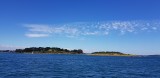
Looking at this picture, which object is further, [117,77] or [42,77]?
[117,77]

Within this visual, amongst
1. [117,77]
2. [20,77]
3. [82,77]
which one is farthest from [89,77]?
[20,77]

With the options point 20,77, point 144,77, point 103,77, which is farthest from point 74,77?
point 144,77

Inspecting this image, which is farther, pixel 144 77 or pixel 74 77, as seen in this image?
pixel 144 77

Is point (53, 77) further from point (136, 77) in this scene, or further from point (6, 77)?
point (136, 77)

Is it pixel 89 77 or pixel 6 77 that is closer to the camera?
pixel 6 77

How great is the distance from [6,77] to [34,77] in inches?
197

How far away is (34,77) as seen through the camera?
52.3m

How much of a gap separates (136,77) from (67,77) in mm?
14049

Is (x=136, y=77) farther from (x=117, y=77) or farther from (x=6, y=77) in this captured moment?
(x=6, y=77)

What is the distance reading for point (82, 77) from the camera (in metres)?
54.8

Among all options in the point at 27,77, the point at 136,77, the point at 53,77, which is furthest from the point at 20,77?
the point at 136,77

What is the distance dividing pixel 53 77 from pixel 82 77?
5.59 m

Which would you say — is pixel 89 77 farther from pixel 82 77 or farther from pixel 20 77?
pixel 20 77

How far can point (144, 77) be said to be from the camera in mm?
57844
